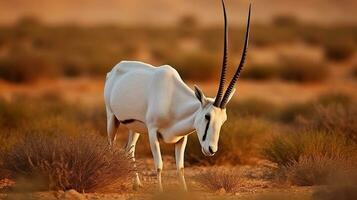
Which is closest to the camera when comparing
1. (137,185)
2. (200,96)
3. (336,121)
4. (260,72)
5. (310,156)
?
(200,96)

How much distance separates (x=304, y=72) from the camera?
96.1 feet

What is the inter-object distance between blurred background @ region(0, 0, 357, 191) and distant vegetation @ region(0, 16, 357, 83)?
50 millimetres

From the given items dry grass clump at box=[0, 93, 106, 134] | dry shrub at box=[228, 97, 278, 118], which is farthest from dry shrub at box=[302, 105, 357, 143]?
dry shrub at box=[228, 97, 278, 118]

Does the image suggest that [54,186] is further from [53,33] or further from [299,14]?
[299,14]

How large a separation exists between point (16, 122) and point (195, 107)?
7.03 meters

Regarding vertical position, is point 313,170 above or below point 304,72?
above

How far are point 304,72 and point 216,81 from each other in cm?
334

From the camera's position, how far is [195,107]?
9039 mm

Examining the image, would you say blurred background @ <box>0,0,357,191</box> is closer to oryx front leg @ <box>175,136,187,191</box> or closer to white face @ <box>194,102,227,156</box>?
oryx front leg @ <box>175,136,187,191</box>

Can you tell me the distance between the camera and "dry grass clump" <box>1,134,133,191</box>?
29.2ft

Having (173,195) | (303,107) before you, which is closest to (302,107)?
(303,107)

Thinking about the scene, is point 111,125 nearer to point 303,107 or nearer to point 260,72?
point 303,107

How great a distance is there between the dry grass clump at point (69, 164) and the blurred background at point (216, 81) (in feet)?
6.97

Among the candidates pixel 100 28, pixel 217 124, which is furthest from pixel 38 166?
pixel 100 28
